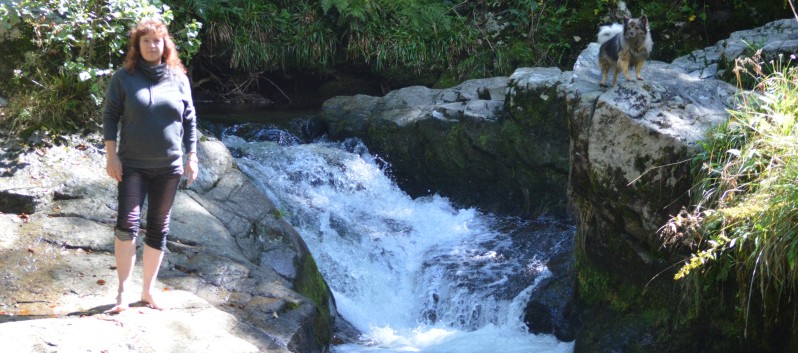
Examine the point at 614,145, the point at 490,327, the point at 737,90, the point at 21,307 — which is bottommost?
the point at 490,327

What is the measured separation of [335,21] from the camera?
12.2m

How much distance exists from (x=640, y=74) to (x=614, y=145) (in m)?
1.20

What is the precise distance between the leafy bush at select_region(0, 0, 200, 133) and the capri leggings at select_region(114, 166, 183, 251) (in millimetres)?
2392

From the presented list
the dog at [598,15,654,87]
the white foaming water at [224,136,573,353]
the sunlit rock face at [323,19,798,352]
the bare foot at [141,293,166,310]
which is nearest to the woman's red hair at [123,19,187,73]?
the bare foot at [141,293,166,310]

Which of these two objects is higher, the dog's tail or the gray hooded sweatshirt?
the dog's tail

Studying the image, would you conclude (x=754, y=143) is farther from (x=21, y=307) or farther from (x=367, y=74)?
(x=367, y=74)

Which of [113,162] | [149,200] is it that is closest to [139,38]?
[113,162]

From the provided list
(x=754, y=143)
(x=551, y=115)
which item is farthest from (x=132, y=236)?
(x=551, y=115)

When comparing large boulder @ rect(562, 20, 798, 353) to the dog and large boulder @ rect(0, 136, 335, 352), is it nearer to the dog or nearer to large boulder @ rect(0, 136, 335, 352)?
the dog

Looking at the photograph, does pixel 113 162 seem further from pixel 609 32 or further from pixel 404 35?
pixel 404 35

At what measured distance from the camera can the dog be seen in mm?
5953

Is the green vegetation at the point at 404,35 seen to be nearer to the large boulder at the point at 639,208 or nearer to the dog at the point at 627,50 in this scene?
the dog at the point at 627,50

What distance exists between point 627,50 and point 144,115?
375cm

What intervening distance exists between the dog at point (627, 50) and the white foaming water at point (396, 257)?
6.93 ft
